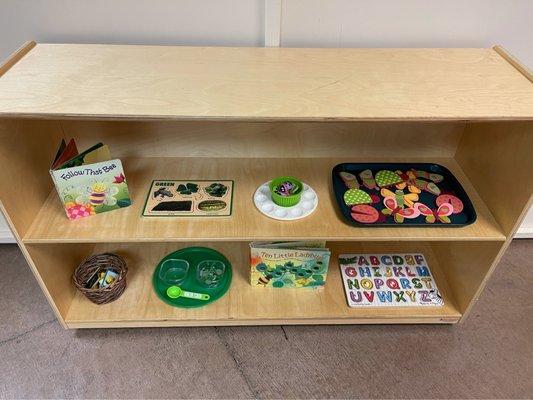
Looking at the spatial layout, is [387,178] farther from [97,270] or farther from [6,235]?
[6,235]

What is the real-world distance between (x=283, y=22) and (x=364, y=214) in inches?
23.0

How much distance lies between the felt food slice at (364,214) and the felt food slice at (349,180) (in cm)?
8

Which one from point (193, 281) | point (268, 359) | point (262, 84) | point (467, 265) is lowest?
point (268, 359)

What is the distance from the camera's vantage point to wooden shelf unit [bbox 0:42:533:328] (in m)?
0.90

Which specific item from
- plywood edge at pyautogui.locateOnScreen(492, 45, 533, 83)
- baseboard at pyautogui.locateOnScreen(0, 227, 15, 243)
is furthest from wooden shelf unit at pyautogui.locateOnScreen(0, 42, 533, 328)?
baseboard at pyautogui.locateOnScreen(0, 227, 15, 243)

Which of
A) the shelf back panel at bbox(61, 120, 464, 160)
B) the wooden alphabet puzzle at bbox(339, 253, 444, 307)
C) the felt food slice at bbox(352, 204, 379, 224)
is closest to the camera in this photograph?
the felt food slice at bbox(352, 204, 379, 224)

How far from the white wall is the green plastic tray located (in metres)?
0.72

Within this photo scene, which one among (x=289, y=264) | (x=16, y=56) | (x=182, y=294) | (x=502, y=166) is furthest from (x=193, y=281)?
(x=502, y=166)

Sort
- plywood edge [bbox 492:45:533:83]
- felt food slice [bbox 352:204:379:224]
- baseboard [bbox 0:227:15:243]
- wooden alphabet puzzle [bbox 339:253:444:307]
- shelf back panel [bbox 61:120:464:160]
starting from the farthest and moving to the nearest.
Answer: baseboard [bbox 0:227:15:243]
wooden alphabet puzzle [bbox 339:253:444:307]
shelf back panel [bbox 61:120:464:160]
felt food slice [bbox 352:204:379:224]
plywood edge [bbox 492:45:533:83]

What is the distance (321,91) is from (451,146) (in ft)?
2.03

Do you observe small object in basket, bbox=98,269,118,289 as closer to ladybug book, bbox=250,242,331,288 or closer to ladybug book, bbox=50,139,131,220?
ladybug book, bbox=50,139,131,220

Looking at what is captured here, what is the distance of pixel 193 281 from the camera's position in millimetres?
1385

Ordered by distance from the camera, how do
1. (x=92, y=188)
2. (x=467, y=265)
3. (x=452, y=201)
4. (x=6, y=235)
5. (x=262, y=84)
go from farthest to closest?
(x=6, y=235)
(x=467, y=265)
(x=452, y=201)
(x=92, y=188)
(x=262, y=84)

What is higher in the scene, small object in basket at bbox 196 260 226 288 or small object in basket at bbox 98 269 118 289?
small object in basket at bbox 98 269 118 289
